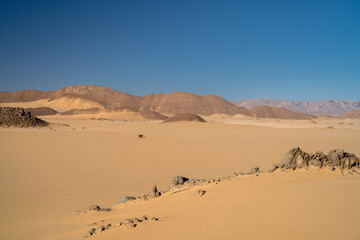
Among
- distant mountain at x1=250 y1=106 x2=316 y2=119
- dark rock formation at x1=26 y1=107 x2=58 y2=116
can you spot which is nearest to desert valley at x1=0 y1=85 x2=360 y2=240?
dark rock formation at x1=26 y1=107 x2=58 y2=116

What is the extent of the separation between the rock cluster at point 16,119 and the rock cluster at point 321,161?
104ft

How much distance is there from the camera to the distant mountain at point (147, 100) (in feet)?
407

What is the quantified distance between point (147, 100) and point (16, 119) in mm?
106215

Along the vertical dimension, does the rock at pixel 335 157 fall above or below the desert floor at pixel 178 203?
above

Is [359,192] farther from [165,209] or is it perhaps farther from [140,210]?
[140,210]

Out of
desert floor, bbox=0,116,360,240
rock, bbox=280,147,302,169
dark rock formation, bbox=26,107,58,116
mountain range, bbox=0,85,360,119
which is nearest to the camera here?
desert floor, bbox=0,116,360,240

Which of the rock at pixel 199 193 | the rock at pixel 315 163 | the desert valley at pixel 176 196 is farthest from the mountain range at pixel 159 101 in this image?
the rock at pixel 199 193

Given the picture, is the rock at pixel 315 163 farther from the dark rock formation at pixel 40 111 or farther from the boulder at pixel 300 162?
the dark rock formation at pixel 40 111

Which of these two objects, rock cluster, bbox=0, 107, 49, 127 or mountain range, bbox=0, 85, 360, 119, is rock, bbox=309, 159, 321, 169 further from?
mountain range, bbox=0, 85, 360, 119

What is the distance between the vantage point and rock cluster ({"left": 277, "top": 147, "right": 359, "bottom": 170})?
639 centimetres

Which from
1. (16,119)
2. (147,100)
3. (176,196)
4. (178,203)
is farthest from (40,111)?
(178,203)

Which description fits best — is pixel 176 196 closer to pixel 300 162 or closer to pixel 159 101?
pixel 300 162

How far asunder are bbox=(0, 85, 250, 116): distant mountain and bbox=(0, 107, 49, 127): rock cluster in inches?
3360

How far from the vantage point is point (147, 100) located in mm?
137125
